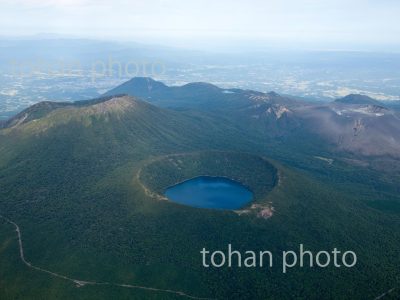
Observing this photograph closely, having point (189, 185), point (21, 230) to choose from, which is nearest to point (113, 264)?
point (21, 230)

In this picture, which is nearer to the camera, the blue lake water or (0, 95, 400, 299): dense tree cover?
(0, 95, 400, 299): dense tree cover

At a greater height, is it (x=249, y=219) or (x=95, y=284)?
(x=249, y=219)

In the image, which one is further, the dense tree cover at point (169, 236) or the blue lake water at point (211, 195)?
the blue lake water at point (211, 195)

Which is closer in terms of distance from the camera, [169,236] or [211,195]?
[169,236]

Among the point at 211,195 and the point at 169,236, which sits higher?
the point at 211,195

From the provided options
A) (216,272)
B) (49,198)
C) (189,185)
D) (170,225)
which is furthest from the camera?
(189,185)

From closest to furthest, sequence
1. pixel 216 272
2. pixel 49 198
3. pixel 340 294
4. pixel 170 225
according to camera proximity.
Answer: pixel 340 294 < pixel 216 272 < pixel 170 225 < pixel 49 198

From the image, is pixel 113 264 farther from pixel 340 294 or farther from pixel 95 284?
pixel 340 294

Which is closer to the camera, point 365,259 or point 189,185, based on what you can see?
point 365,259
